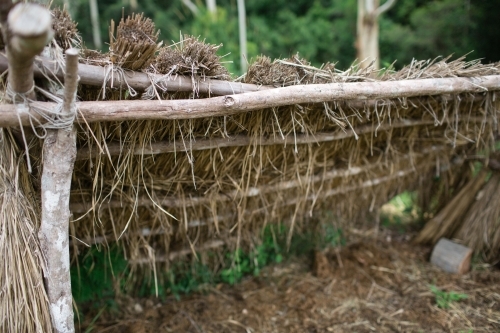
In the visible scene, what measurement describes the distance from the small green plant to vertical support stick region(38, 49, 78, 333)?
2.24 m

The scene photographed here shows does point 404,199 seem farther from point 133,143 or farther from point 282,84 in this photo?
point 133,143

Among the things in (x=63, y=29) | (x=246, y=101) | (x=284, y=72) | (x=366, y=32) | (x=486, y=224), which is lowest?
(x=486, y=224)

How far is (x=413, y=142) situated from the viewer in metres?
2.48

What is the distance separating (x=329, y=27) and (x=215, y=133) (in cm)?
984

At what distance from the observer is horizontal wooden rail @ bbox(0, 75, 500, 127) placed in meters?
1.20

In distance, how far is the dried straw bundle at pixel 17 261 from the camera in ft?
4.12

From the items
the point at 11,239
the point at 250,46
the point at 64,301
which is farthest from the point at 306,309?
the point at 250,46

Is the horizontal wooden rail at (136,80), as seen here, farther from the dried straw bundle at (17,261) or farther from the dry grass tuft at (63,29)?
the dried straw bundle at (17,261)

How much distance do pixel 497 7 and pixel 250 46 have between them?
210 inches

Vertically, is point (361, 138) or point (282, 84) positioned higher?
point (282, 84)

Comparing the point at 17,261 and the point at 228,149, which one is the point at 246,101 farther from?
the point at 17,261

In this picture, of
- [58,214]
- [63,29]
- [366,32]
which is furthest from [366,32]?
[58,214]

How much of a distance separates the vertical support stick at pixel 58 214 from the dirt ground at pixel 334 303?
2.64ft

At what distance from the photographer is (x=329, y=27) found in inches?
407
